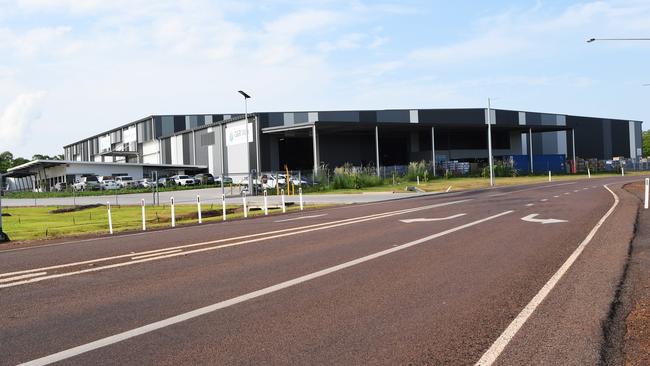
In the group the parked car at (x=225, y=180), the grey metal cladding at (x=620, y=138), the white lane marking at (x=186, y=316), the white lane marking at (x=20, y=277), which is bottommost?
the white lane marking at (x=186, y=316)

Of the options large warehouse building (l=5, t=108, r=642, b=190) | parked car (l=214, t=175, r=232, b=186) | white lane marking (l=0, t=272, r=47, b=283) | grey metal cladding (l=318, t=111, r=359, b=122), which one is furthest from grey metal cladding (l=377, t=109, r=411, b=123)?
white lane marking (l=0, t=272, r=47, b=283)

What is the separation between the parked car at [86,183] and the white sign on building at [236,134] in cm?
1606

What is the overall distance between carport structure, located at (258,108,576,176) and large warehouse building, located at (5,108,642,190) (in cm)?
12

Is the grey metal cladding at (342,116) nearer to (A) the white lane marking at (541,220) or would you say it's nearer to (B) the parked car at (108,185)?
(B) the parked car at (108,185)

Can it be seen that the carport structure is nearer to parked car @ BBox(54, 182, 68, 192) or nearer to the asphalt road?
parked car @ BBox(54, 182, 68, 192)

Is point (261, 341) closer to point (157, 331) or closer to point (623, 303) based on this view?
point (157, 331)

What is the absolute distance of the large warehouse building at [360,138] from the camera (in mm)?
69500

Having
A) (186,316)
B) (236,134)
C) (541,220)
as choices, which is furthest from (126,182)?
(186,316)

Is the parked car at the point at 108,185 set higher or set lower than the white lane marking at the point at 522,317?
higher

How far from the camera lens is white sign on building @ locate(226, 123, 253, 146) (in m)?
66.6

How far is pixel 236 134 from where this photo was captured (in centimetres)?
6850

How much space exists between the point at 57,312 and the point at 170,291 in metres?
1.57

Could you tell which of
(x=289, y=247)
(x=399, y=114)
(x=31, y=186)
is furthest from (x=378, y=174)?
(x=31, y=186)

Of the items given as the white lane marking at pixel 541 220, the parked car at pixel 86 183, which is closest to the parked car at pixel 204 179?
the parked car at pixel 86 183
